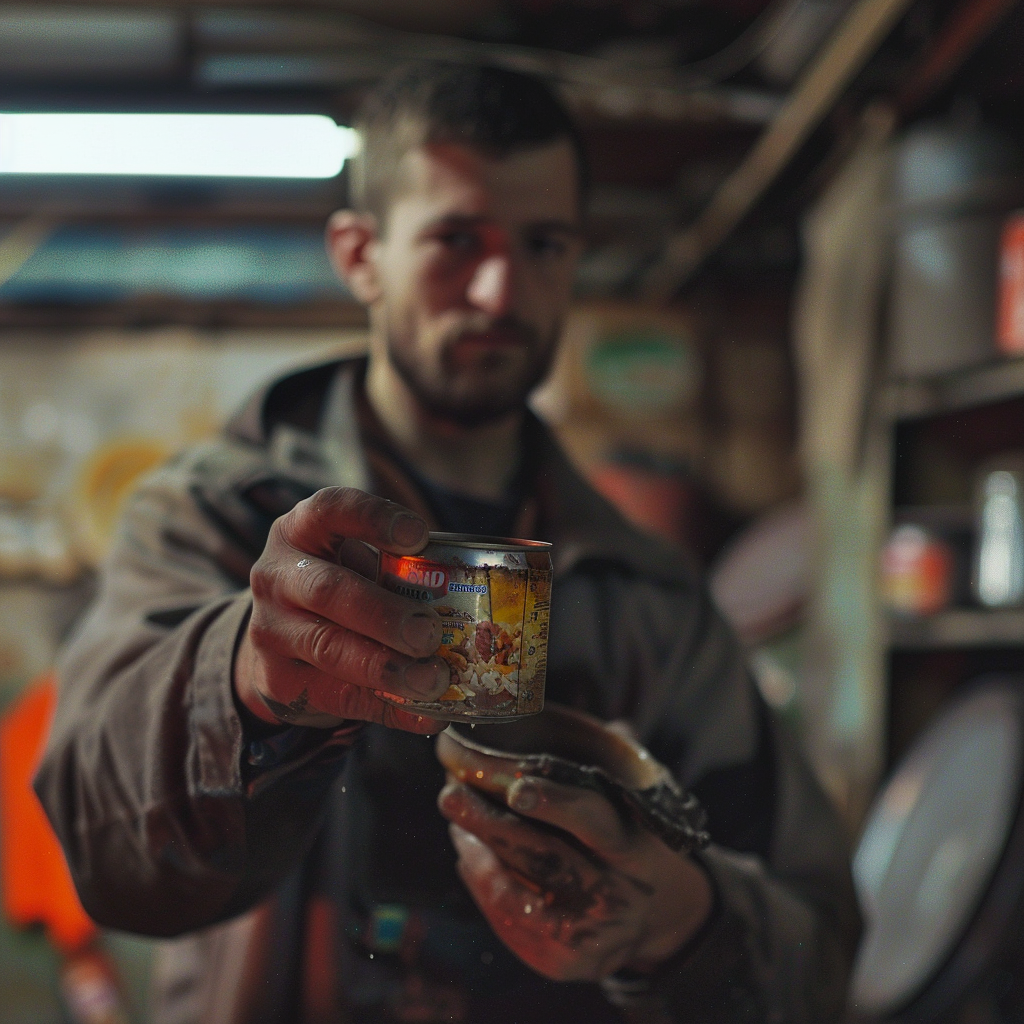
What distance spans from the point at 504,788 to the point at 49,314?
1.87 m

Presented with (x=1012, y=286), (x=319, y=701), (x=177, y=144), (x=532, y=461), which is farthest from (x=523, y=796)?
(x=1012, y=286)

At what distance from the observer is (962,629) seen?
4.75 ft

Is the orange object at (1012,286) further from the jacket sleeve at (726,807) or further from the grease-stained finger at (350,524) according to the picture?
the grease-stained finger at (350,524)

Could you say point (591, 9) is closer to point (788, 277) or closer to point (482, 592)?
point (788, 277)

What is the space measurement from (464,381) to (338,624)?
220 mm

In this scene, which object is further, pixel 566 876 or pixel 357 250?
pixel 357 250

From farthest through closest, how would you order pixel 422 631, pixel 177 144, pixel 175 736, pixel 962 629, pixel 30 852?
pixel 30 852
pixel 962 629
pixel 177 144
pixel 175 736
pixel 422 631

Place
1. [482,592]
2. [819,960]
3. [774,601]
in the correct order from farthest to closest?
[774,601], [819,960], [482,592]

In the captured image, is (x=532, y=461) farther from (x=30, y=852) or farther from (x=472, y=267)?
(x=30, y=852)

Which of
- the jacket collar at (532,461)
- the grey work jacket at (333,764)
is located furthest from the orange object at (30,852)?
the jacket collar at (532,461)

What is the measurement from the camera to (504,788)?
0.52 metres

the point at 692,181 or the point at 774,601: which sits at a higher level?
the point at 692,181

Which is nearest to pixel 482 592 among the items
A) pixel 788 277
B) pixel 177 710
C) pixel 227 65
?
pixel 177 710

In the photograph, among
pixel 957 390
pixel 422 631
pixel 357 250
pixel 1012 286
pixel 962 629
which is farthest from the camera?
pixel 962 629
